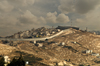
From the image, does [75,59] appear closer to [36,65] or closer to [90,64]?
[90,64]

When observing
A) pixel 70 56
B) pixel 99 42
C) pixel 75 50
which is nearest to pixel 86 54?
pixel 75 50

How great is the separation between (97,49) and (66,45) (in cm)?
2694

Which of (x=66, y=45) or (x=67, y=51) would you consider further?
(x=66, y=45)

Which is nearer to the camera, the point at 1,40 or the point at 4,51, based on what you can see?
the point at 4,51

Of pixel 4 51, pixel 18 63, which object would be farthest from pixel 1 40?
pixel 18 63

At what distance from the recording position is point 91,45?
8025 centimetres

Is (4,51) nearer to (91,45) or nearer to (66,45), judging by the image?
(66,45)

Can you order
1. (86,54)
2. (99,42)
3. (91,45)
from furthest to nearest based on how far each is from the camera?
(99,42), (91,45), (86,54)

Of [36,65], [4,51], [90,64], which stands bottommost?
[90,64]

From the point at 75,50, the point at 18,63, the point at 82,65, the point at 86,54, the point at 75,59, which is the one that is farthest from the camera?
the point at 75,50

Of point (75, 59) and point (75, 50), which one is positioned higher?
point (75, 50)

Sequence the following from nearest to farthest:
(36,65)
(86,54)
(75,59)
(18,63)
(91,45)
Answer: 1. (18,63)
2. (36,65)
3. (75,59)
4. (86,54)
5. (91,45)

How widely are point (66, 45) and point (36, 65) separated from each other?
1678 inches

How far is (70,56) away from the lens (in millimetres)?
61438
